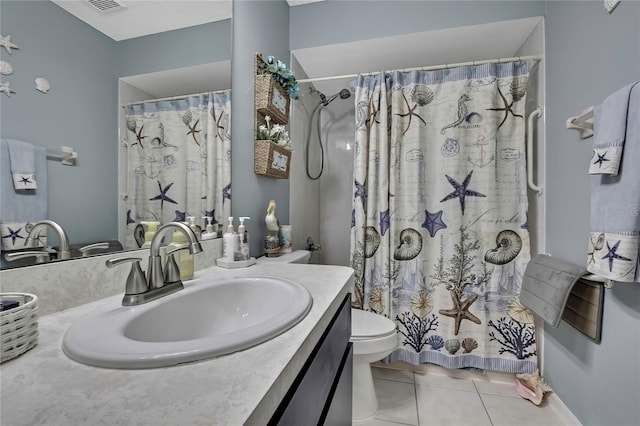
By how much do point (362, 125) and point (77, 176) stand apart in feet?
4.96

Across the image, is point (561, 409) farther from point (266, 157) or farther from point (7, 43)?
point (7, 43)

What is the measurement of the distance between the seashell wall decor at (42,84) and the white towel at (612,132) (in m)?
1.62

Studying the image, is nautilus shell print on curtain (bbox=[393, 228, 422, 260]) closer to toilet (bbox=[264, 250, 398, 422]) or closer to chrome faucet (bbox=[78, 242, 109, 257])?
toilet (bbox=[264, 250, 398, 422])

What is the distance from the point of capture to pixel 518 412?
1.42 m

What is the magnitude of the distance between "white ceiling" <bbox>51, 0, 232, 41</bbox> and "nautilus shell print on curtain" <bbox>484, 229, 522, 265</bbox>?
187cm

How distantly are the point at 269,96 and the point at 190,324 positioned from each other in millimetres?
1114

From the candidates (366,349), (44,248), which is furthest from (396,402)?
(44,248)

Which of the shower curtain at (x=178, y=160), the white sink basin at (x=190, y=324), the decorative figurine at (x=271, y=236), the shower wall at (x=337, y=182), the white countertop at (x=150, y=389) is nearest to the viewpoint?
the white countertop at (x=150, y=389)

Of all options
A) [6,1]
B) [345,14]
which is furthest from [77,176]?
[345,14]

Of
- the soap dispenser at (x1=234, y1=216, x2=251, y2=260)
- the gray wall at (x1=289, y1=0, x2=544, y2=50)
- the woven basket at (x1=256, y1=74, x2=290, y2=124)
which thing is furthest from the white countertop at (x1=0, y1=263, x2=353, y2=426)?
the gray wall at (x1=289, y1=0, x2=544, y2=50)

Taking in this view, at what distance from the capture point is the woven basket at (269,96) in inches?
54.2

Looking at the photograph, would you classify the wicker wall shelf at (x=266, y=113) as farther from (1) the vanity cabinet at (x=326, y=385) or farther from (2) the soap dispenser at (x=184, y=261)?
(1) the vanity cabinet at (x=326, y=385)

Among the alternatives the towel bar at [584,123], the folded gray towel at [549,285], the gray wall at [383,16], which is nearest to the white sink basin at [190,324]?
the folded gray towel at [549,285]

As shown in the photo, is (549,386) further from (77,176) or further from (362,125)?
(77,176)
